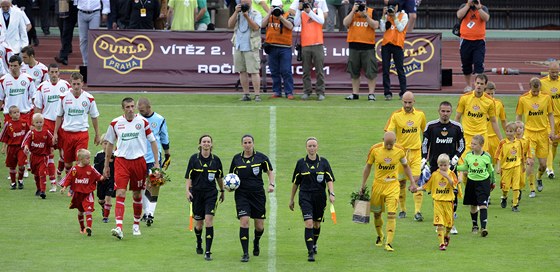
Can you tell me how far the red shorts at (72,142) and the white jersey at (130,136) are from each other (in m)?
3.02

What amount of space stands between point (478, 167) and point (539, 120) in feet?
13.3

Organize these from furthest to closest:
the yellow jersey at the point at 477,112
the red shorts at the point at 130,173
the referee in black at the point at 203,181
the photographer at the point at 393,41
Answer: the photographer at the point at 393,41 < the yellow jersey at the point at 477,112 < the red shorts at the point at 130,173 < the referee in black at the point at 203,181

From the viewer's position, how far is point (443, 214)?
59.4 feet

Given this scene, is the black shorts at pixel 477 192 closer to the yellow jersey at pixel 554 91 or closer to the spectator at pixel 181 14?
the yellow jersey at pixel 554 91

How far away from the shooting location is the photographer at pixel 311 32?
28.8 m

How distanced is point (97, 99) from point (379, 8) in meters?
13.7

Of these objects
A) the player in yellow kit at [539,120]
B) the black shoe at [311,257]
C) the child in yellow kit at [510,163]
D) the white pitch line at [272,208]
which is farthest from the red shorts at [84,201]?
the player in yellow kit at [539,120]

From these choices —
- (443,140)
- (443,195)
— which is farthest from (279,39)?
(443,195)

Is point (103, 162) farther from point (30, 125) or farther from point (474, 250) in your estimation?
point (474, 250)

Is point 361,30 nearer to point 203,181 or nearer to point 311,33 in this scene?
point 311,33

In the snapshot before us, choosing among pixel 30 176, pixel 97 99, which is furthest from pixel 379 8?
pixel 30 176

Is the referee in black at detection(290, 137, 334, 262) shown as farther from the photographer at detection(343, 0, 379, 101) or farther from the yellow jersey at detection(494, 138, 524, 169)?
the photographer at detection(343, 0, 379, 101)

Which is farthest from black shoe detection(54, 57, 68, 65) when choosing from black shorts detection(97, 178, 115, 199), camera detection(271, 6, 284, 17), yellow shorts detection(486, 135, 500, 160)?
yellow shorts detection(486, 135, 500, 160)

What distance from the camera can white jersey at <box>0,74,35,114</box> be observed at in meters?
23.1
